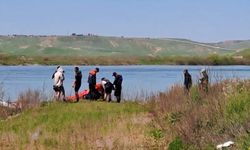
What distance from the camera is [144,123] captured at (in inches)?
888

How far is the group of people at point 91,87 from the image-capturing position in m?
27.8

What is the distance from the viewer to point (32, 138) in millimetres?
20844

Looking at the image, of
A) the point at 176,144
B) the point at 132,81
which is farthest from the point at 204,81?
the point at 132,81

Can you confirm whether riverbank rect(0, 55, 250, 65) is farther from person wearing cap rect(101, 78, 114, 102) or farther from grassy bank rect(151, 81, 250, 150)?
grassy bank rect(151, 81, 250, 150)

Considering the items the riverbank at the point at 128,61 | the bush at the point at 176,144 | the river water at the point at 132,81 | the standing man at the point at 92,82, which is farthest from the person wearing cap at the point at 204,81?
the riverbank at the point at 128,61

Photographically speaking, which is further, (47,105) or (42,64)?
(42,64)

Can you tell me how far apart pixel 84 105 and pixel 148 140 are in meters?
7.04

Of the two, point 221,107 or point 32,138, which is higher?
point 221,107

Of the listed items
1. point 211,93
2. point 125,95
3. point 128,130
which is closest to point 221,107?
point 211,93

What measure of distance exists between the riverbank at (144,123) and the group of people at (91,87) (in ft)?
3.48

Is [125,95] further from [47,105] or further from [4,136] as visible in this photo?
[4,136]

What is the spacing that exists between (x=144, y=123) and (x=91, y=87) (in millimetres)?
6214

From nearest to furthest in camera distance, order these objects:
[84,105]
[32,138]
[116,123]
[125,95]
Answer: [32,138]
[116,123]
[84,105]
[125,95]

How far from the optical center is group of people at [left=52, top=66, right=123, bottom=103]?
27.8 metres
